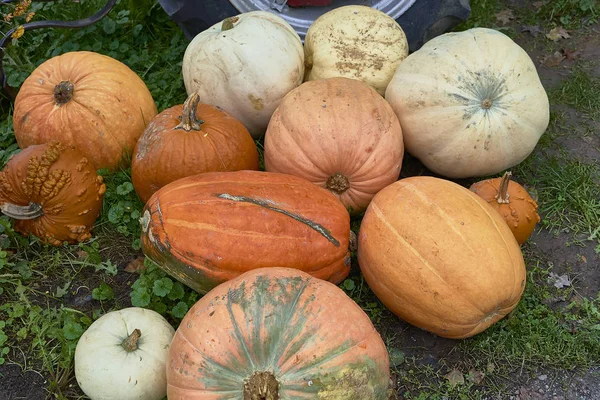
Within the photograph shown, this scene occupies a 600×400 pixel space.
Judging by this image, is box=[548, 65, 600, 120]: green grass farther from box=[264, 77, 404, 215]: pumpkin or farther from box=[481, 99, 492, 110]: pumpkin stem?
box=[264, 77, 404, 215]: pumpkin

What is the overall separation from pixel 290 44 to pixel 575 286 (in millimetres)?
2060

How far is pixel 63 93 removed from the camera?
11.5 ft

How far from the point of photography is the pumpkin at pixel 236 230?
8.91 ft

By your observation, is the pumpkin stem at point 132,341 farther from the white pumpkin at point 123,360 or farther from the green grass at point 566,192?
the green grass at point 566,192

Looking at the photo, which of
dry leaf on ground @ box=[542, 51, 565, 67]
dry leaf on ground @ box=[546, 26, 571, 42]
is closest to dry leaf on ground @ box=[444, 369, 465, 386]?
dry leaf on ground @ box=[542, 51, 565, 67]

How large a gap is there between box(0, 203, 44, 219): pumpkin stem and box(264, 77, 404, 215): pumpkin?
4.17 feet

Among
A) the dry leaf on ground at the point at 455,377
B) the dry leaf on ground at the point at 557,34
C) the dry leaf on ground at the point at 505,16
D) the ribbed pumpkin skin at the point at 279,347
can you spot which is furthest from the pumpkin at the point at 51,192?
the dry leaf on ground at the point at 557,34

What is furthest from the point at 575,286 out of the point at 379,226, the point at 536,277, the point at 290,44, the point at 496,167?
the point at 290,44

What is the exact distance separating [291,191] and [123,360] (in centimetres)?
105

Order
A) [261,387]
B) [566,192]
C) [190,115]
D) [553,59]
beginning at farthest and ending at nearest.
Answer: [553,59], [566,192], [190,115], [261,387]

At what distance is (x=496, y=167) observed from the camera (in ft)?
11.3

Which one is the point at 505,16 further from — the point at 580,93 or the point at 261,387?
the point at 261,387

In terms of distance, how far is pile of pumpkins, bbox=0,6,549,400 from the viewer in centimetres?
233

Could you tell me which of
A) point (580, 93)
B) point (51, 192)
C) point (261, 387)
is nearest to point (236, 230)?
point (261, 387)
